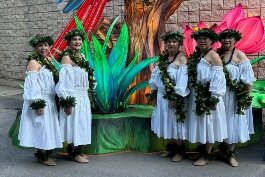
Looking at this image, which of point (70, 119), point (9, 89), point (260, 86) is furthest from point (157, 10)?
point (9, 89)

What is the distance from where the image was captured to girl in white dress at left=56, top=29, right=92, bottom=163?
17.1 feet

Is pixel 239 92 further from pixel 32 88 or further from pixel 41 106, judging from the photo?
pixel 32 88

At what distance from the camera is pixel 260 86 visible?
7.01 meters

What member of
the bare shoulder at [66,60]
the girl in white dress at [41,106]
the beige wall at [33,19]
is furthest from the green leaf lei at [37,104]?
the beige wall at [33,19]

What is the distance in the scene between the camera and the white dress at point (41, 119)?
5.17m

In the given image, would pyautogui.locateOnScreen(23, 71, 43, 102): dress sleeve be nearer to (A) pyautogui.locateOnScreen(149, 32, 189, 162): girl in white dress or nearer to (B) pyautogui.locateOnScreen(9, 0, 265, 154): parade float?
(B) pyautogui.locateOnScreen(9, 0, 265, 154): parade float

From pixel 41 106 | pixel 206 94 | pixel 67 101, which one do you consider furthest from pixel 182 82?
pixel 41 106

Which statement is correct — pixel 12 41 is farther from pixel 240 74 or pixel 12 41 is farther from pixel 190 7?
pixel 240 74

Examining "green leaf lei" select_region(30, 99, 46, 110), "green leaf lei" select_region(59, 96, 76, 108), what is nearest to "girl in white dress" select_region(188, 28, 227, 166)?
"green leaf lei" select_region(59, 96, 76, 108)

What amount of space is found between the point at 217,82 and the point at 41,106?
2153mm

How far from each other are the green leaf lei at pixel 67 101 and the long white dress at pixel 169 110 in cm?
115

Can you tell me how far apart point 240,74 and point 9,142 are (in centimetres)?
377

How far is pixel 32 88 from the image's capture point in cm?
511

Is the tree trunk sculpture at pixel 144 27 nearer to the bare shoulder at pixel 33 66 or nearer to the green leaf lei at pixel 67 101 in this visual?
the green leaf lei at pixel 67 101
